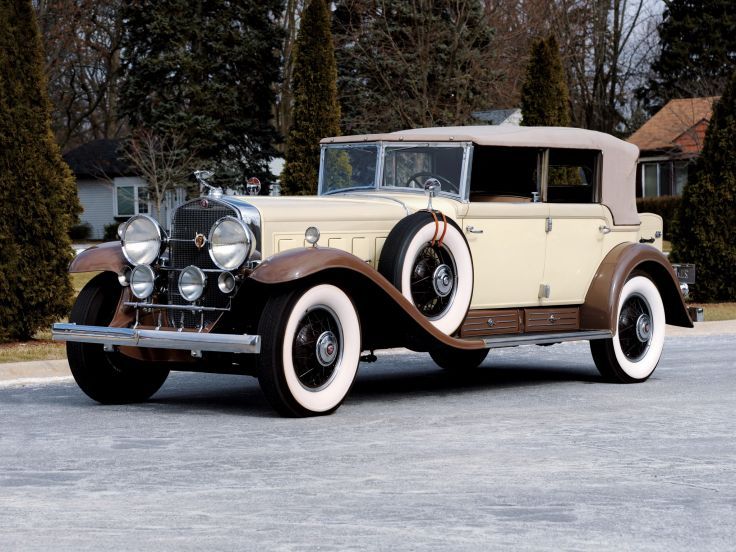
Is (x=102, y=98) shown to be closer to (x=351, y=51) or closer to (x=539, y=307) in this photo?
(x=351, y=51)

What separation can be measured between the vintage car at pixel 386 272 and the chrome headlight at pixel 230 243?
1cm

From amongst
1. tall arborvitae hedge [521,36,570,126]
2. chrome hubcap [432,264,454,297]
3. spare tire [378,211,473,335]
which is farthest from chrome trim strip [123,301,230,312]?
tall arborvitae hedge [521,36,570,126]

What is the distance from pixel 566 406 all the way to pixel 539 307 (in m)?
1.32

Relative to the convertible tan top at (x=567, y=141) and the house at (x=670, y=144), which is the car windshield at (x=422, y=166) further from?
the house at (x=670, y=144)

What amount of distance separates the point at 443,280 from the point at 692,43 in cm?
4737

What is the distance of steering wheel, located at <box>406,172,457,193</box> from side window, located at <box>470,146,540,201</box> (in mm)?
228

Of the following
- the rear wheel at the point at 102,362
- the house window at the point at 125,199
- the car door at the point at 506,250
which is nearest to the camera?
the rear wheel at the point at 102,362

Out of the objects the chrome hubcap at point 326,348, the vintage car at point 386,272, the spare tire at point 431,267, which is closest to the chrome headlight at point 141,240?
the vintage car at point 386,272

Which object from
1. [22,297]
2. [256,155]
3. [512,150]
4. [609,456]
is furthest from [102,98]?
[609,456]

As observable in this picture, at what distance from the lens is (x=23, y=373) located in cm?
1117

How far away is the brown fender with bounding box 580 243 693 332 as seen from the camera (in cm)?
1023

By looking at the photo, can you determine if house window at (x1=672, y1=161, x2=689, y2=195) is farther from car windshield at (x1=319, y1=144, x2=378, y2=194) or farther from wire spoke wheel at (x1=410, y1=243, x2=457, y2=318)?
wire spoke wheel at (x1=410, y1=243, x2=457, y2=318)

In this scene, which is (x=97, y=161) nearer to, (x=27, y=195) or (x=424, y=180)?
(x=27, y=195)

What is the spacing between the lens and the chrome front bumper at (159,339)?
781cm
